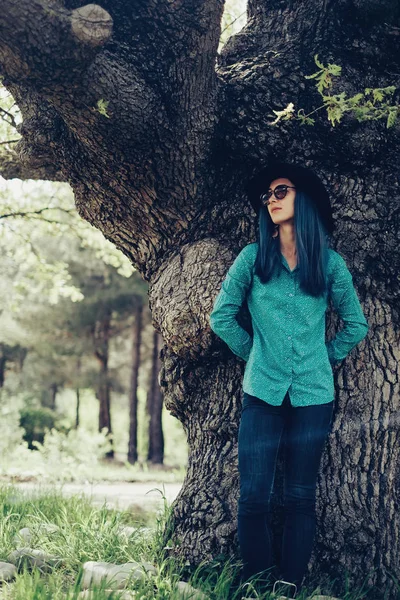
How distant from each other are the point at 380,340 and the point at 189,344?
1187 millimetres

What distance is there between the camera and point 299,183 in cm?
368

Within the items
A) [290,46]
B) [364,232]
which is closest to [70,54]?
[290,46]

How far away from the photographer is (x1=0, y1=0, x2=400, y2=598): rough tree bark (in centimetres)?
362

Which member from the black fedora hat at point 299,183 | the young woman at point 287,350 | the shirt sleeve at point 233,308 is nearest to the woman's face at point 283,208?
the young woman at point 287,350

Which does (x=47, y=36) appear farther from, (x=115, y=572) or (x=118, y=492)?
(x=118, y=492)

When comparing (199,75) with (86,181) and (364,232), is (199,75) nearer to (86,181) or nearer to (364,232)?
(86,181)

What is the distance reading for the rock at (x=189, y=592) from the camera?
2.99 meters

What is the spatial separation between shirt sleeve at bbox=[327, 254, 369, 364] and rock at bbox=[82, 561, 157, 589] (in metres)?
1.59

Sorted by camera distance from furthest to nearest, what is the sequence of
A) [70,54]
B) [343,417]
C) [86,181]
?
[86,181]
[343,417]
[70,54]

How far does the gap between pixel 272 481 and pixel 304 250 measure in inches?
50.0

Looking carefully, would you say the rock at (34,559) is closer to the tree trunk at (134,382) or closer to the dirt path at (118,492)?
the dirt path at (118,492)

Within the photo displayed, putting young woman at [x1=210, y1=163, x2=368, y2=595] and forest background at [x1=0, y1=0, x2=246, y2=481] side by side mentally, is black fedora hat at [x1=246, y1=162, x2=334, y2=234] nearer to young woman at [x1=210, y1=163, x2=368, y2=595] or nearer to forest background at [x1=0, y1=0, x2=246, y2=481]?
young woman at [x1=210, y1=163, x2=368, y2=595]

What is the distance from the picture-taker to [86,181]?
169 inches

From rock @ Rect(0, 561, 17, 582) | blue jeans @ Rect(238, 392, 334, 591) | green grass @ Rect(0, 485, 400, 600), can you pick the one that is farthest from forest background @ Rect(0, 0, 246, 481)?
blue jeans @ Rect(238, 392, 334, 591)
